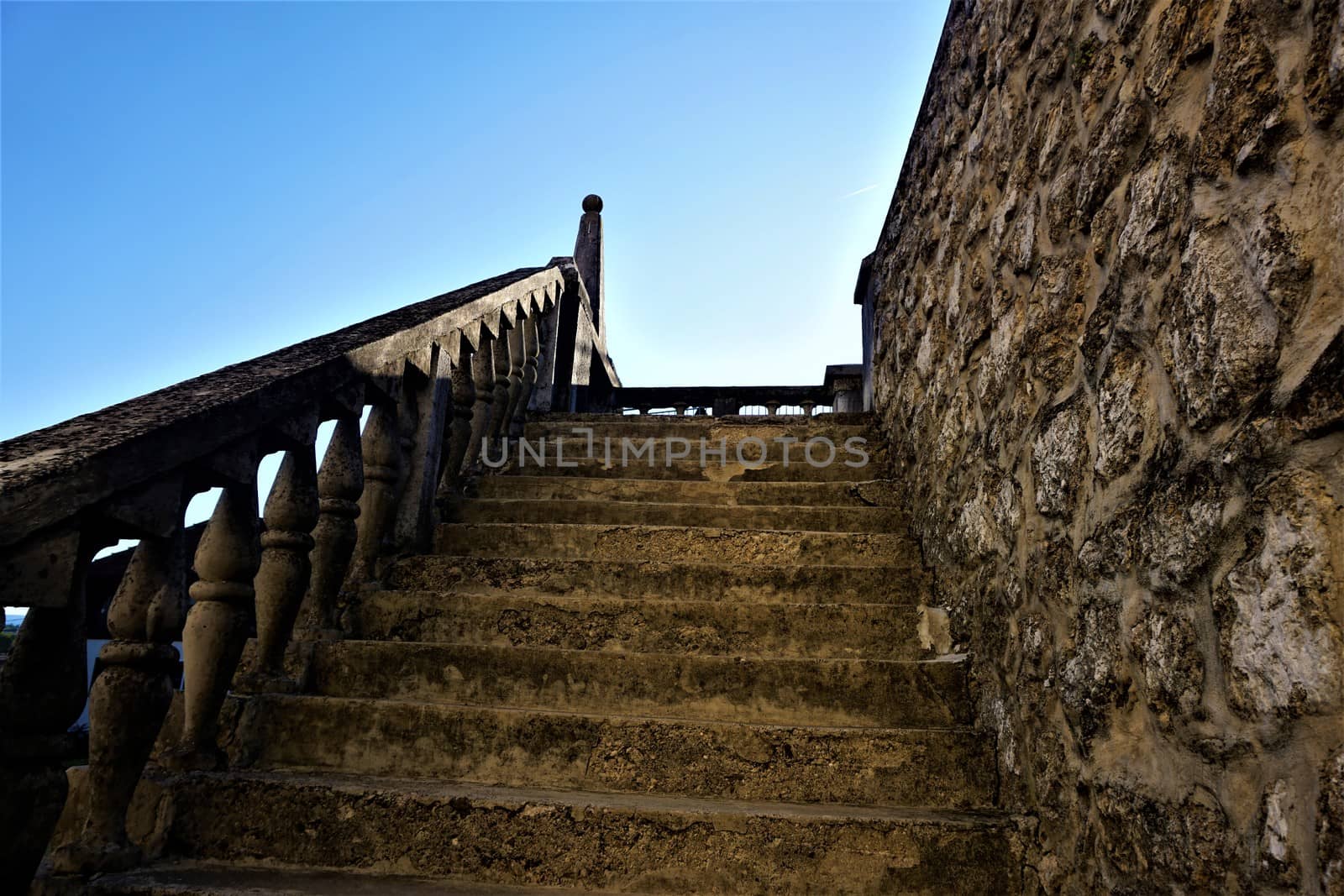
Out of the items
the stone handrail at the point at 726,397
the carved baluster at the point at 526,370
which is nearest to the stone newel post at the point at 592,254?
the stone handrail at the point at 726,397

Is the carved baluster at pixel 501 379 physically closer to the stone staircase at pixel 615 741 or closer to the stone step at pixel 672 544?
the stone step at pixel 672 544

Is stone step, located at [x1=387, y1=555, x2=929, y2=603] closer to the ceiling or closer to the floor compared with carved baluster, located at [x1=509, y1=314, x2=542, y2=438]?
closer to the floor

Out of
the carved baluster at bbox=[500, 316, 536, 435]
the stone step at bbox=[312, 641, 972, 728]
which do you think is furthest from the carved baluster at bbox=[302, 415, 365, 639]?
the carved baluster at bbox=[500, 316, 536, 435]

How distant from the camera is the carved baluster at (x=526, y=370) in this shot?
4.57 meters

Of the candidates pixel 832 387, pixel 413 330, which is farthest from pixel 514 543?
pixel 832 387

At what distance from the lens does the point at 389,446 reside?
2.99 m

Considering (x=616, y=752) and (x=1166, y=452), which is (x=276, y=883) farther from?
(x=1166, y=452)

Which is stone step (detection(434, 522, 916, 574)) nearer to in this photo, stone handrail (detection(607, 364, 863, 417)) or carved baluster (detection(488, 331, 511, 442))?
carved baluster (detection(488, 331, 511, 442))

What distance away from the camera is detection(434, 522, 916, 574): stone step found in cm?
312

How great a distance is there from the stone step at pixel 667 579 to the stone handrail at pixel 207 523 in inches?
8.7

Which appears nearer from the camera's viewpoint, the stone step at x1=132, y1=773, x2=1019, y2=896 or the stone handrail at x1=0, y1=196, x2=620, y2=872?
the stone handrail at x1=0, y1=196, x2=620, y2=872

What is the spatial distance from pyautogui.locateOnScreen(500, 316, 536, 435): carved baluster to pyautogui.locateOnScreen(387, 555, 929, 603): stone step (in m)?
1.37

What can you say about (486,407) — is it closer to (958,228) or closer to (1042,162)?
(958,228)

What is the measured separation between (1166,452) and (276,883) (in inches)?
76.6
